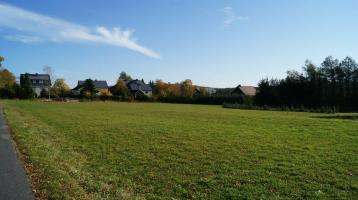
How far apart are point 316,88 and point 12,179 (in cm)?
7616

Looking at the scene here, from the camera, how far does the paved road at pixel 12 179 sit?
723 cm

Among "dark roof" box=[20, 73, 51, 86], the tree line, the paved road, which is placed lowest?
the paved road

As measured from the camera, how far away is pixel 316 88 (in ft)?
254

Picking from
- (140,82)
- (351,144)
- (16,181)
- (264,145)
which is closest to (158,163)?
(16,181)

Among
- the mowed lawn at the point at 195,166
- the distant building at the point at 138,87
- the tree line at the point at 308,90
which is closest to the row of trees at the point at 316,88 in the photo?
the tree line at the point at 308,90

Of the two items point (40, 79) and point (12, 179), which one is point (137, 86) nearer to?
point (40, 79)

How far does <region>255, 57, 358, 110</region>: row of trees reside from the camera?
244 ft

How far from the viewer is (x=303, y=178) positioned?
32.9ft

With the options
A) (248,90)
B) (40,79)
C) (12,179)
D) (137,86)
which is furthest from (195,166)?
(40,79)

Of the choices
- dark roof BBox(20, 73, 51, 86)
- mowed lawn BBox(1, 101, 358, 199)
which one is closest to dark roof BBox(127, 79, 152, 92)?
dark roof BBox(20, 73, 51, 86)

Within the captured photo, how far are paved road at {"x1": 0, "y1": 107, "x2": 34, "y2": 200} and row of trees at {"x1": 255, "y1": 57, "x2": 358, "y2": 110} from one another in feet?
223

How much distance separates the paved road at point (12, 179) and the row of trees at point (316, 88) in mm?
67877

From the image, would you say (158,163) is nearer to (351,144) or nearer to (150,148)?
(150,148)

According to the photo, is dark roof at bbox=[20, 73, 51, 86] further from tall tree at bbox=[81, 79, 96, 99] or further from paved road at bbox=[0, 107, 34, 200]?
paved road at bbox=[0, 107, 34, 200]
